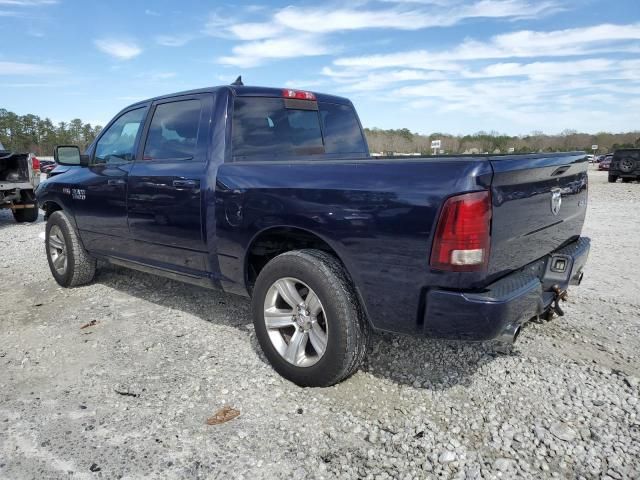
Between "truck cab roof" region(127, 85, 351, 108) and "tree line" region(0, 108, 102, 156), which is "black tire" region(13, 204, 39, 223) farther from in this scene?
"tree line" region(0, 108, 102, 156)

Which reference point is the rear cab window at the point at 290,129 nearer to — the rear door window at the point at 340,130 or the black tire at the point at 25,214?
the rear door window at the point at 340,130

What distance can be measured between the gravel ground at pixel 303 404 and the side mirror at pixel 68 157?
1497 mm

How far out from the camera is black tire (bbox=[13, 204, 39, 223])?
10.3 meters

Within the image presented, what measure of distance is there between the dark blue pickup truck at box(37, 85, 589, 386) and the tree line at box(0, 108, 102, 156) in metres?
102

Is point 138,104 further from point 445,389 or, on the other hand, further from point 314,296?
point 445,389

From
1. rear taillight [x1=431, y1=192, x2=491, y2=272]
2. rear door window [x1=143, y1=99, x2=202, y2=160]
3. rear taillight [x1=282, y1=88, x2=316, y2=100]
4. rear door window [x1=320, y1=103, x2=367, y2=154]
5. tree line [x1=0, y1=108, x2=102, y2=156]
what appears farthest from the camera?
tree line [x1=0, y1=108, x2=102, y2=156]

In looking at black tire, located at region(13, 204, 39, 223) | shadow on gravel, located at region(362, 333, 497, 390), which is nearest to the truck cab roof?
shadow on gravel, located at region(362, 333, 497, 390)

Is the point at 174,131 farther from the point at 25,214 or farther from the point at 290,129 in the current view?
the point at 25,214

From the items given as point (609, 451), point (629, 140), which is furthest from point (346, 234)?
point (629, 140)

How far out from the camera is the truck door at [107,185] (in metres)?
4.13

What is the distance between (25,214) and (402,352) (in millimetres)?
10055

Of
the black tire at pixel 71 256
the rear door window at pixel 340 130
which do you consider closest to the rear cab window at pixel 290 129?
the rear door window at pixel 340 130

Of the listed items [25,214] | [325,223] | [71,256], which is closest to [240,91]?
[325,223]

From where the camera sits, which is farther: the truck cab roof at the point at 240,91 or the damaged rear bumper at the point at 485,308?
the truck cab roof at the point at 240,91
